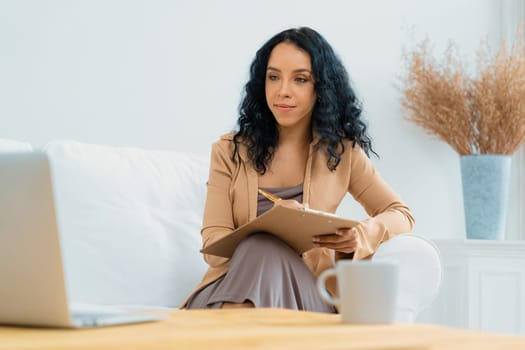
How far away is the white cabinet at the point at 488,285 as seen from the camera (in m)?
3.36

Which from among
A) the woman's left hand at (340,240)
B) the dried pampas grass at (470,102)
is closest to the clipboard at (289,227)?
the woman's left hand at (340,240)

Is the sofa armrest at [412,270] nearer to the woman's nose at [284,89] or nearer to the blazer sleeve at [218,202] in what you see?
the blazer sleeve at [218,202]

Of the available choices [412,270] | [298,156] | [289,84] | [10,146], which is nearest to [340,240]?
[412,270]

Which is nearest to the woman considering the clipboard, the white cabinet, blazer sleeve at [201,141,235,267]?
blazer sleeve at [201,141,235,267]

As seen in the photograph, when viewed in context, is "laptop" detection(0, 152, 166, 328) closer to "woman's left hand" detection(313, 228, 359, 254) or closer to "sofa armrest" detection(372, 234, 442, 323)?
"woman's left hand" detection(313, 228, 359, 254)

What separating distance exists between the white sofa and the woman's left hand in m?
0.10

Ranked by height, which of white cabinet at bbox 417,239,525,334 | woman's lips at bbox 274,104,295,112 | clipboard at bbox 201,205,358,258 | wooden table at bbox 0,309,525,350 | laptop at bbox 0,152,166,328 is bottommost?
white cabinet at bbox 417,239,525,334

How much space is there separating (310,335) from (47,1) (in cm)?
219

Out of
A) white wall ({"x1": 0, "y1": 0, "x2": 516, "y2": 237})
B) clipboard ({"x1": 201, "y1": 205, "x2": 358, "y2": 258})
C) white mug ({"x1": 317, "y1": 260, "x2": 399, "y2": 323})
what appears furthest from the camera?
white wall ({"x1": 0, "y1": 0, "x2": 516, "y2": 237})

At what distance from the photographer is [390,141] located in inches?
148

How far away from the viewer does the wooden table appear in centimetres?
94

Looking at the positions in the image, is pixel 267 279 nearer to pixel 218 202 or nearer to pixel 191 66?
pixel 218 202

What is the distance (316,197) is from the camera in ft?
8.39

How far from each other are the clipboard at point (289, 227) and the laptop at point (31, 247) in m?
0.88
